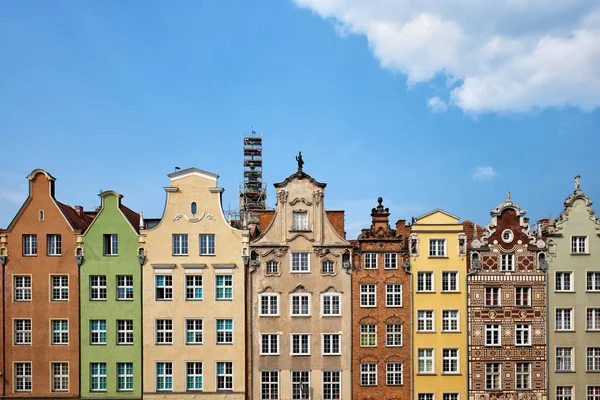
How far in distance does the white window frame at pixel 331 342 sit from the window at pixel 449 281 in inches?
340

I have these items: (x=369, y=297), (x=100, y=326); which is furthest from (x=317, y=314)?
(x=100, y=326)

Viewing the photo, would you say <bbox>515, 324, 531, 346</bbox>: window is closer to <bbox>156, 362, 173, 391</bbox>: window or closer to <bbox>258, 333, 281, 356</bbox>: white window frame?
<bbox>258, 333, 281, 356</bbox>: white window frame

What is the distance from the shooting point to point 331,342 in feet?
134

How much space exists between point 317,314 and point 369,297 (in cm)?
406

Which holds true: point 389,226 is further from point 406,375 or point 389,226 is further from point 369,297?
point 406,375

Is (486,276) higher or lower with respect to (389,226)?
lower

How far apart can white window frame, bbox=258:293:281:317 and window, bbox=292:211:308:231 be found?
17.3ft

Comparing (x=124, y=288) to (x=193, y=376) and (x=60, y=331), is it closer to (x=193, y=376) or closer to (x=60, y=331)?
(x=60, y=331)

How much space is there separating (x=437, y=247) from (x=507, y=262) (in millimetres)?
5274

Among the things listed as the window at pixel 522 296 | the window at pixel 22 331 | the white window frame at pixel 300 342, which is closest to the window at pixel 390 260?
the white window frame at pixel 300 342

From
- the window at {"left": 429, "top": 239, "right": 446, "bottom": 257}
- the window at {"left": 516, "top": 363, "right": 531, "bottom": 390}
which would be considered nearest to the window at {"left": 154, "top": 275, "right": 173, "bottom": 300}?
the window at {"left": 429, "top": 239, "right": 446, "bottom": 257}

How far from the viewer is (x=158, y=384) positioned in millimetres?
40688

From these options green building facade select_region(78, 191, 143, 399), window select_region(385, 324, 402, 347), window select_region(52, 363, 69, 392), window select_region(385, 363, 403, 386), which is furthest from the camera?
window select_region(385, 324, 402, 347)

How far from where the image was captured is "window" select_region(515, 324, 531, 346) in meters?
41.1
